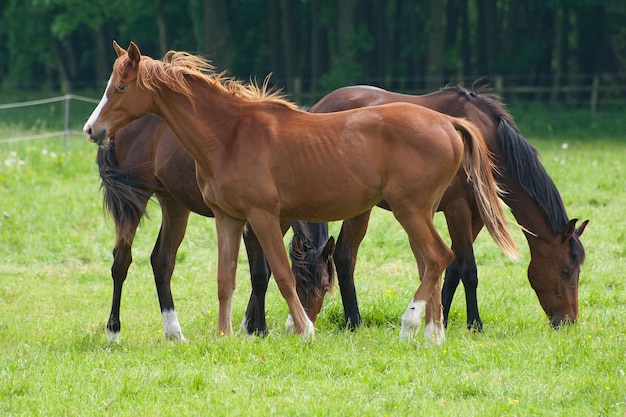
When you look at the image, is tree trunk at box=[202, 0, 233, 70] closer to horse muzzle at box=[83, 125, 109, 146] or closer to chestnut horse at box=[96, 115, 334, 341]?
chestnut horse at box=[96, 115, 334, 341]

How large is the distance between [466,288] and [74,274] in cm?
489

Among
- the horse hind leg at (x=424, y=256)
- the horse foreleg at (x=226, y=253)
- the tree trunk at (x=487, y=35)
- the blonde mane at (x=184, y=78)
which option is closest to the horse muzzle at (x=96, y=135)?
the blonde mane at (x=184, y=78)

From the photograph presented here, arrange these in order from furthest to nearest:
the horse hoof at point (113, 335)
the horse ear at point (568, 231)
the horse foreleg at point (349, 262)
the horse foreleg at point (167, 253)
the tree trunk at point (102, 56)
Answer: the tree trunk at point (102, 56) < the horse foreleg at point (349, 262) < the horse foreleg at point (167, 253) < the horse hoof at point (113, 335) < the horse ear at point (568, 231)

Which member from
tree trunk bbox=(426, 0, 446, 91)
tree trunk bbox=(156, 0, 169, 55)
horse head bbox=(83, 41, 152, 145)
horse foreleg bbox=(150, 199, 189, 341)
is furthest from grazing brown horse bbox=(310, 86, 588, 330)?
tree trunk bbox=(156, 0, 169, 55)

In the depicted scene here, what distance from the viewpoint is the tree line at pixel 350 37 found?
30.0 m

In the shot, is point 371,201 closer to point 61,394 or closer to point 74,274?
point 61,394

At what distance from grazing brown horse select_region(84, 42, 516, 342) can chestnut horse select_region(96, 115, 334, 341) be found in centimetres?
78

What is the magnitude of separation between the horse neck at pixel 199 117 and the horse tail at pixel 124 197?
3.50 ft

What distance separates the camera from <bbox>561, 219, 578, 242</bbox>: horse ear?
730cm

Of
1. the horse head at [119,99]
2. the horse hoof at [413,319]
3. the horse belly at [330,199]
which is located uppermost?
the horse head at [119,99]

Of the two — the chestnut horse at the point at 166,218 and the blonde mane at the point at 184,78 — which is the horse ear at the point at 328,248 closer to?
the chestnut horse at the point at 166,218

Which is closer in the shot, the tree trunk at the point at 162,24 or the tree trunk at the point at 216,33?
the tree trunk at the point at 216,33

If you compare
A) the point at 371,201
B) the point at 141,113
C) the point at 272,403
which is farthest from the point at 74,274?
the point at 272,403

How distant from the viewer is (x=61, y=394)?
17.2 feet
